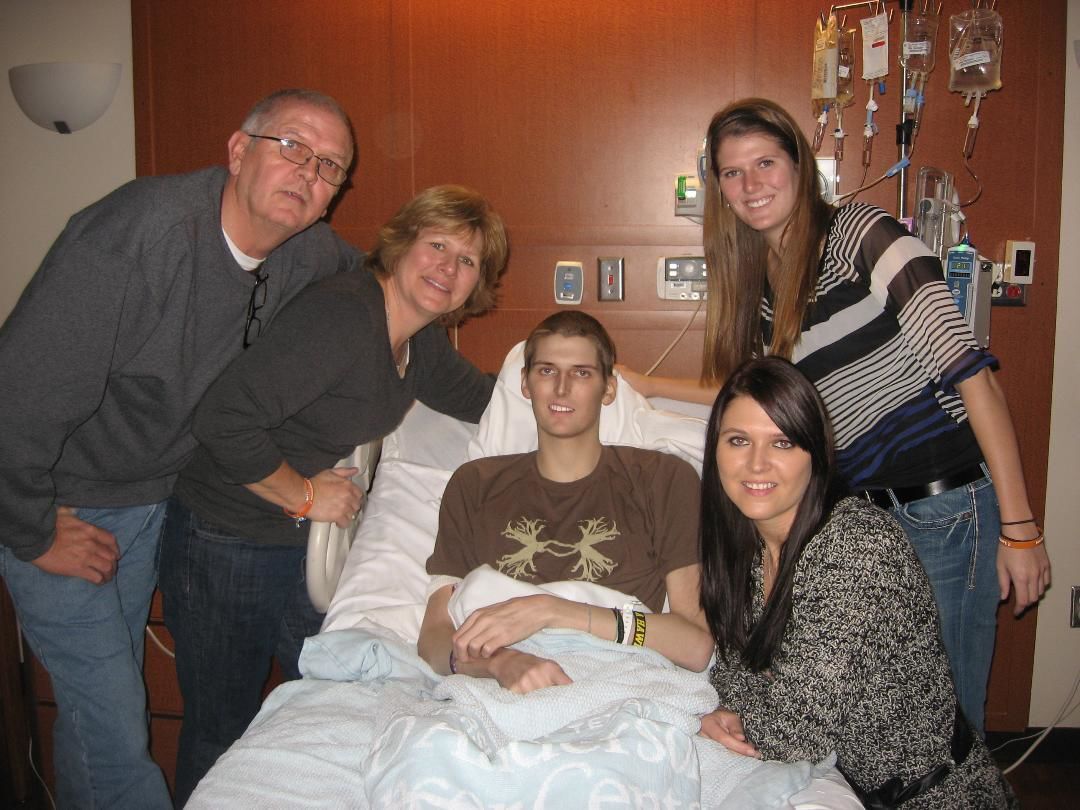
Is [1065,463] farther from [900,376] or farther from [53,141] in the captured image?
[53,141]

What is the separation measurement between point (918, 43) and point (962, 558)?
1.76 metres

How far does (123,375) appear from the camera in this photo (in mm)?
1719

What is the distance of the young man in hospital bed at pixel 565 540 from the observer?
1.70 metres

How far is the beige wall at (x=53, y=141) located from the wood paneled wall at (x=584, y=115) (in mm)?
139

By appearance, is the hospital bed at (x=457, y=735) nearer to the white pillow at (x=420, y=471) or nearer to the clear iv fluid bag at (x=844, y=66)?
the white pillow at (x=420, y=471)

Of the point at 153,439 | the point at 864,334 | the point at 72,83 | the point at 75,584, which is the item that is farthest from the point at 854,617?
the point at 72,83

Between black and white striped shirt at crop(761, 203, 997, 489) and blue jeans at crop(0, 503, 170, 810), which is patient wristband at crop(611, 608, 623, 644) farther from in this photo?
blue jeans at crop(0, 503, 170, 810)

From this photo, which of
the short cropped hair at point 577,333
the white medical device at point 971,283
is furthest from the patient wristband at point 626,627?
the white medical device at point 971,283

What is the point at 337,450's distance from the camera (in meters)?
2.06

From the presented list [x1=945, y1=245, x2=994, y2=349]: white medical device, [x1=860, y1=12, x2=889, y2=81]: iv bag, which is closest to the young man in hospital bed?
[x1=945, y1=245, x2=994, y2=349]: white medical device

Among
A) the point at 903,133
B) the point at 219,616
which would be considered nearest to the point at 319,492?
the point at 219,616

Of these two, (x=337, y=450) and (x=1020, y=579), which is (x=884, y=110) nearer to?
(x=1020, y=579)

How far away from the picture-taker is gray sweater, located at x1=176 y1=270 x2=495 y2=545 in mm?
1728

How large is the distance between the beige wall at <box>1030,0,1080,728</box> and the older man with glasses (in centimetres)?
249
